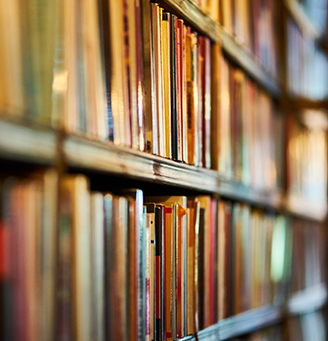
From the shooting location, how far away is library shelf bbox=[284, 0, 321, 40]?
7.18 feet

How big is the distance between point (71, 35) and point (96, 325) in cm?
49

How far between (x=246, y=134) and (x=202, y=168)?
0.45 metres

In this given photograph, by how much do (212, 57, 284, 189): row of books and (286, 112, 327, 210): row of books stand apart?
9 cm

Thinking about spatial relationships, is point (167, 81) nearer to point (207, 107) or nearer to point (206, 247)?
point (207, 107)

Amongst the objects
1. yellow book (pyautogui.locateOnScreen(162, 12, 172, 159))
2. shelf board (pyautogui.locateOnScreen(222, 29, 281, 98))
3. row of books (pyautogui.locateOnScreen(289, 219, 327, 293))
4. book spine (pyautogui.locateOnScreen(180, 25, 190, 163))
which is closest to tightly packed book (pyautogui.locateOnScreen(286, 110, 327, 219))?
row of books (pyautogui.locateOnScreen(289, 219, 327, 293))

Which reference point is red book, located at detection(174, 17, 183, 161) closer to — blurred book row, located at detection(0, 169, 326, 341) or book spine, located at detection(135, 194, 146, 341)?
blurred book row, located at detection(0, 169, 326, 341)

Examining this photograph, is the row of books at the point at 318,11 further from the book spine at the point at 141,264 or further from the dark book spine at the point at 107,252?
the dark book spine at the point at 107,252

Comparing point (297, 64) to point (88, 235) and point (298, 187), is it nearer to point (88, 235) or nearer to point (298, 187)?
point (298, 187)

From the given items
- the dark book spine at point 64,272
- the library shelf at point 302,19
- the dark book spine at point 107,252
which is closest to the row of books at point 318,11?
the library shelf at point 302,19

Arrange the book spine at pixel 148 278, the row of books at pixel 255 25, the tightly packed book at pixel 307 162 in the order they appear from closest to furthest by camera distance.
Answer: the book spine at pixel 148 278 < the row of books at pixel 255 25 < the tightly packed book at pixel 307 162

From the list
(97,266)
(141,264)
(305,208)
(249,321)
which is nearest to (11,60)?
(97,266)

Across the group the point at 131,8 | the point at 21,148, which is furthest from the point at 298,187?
the point at 21,148

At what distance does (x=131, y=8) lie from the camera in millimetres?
1002

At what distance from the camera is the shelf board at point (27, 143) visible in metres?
0.64
